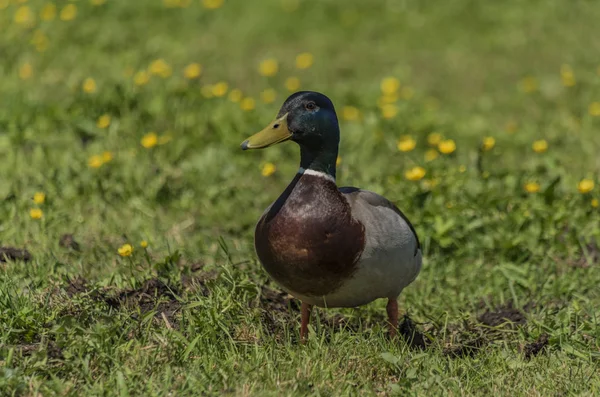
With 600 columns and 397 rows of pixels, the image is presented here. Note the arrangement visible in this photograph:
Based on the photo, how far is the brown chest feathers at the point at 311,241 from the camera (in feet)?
13.8

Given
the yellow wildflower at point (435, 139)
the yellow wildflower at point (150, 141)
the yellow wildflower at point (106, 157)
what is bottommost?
the yellow wildflower at point (435, 139)

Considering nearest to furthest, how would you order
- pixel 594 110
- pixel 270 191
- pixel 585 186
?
pixel 585 186 < pixel 270 191 < pixel 594 110

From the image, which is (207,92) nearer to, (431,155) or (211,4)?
(431,155)

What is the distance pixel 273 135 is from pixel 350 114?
3608 mm

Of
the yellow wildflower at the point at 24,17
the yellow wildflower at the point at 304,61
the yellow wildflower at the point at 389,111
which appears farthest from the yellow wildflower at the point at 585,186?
the yellow wildflower at the point at 24,17

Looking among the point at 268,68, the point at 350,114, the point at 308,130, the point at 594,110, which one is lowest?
the point at 594,110

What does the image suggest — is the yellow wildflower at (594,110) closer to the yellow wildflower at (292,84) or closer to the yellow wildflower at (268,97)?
the yellow wildflower at (292,84)

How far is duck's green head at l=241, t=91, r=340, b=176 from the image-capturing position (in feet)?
14.3

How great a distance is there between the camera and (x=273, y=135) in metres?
4.35

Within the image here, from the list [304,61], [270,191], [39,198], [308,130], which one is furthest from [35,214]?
[304,61]

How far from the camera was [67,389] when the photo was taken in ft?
12.1

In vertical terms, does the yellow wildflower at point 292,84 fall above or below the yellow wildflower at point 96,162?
below

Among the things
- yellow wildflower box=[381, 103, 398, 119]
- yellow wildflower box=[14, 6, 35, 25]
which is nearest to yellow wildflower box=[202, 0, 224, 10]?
yellow wildflower box=[14, 6, 35, 25]

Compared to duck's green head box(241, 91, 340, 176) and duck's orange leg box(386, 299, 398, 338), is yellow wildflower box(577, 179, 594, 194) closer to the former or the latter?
duck's orange leg box(386, 299, 398, 338)
